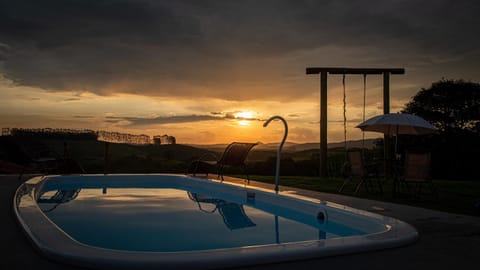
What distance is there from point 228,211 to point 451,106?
518 inches

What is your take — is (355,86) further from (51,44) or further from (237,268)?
(237,268)

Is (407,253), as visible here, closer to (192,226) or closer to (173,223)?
(192,226)

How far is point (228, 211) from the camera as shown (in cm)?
651

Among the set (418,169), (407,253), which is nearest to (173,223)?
(407,253)

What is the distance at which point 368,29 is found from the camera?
10.3m

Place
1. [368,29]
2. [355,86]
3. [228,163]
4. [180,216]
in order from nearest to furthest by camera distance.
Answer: [180,216] < [228,163] < [368,29] < [355,86]

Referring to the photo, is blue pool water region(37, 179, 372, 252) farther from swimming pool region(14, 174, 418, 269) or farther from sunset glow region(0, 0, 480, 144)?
sunset glow region(0, 0, 480, 144)

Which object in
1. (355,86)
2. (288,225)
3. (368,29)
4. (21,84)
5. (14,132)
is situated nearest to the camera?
(288,225)

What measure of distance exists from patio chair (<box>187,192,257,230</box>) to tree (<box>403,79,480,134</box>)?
1143cm

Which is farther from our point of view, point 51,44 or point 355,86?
point 355,86

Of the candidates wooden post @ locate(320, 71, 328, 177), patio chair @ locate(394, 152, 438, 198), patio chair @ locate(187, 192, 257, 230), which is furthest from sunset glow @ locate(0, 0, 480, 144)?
patio chair @ locate(394, 152, 438, 198)

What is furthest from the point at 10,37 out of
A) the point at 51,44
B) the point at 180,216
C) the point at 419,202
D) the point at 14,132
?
the point at 419,202

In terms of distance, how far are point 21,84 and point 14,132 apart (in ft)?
10.3

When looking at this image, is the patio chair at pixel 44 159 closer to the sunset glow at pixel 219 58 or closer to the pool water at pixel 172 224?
the sunset glow at pixel 219 58
